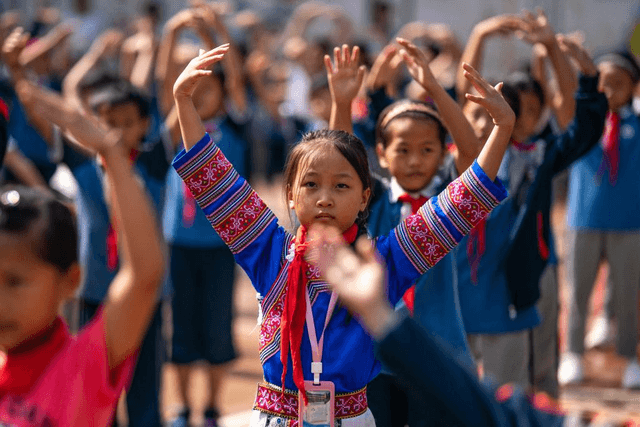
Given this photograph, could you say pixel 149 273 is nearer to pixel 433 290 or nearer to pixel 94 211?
pixel 433 290

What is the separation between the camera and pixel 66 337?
2.02 meters

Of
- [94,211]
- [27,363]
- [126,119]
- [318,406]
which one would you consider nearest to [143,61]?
[126,119]

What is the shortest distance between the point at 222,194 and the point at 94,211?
1994mm

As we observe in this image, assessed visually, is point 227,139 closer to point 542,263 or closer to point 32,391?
point 542,263

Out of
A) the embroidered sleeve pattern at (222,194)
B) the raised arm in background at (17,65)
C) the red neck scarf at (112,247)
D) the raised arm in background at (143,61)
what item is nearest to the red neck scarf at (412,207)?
the embroidered sleeve pattern at (222,194)

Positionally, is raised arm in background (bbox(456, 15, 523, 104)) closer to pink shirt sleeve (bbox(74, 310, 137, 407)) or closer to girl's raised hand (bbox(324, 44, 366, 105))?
girl's raised hand (bbox(324, 44, 366, 105))

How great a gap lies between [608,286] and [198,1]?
3.24 meters

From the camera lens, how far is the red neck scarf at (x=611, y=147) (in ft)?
19.4

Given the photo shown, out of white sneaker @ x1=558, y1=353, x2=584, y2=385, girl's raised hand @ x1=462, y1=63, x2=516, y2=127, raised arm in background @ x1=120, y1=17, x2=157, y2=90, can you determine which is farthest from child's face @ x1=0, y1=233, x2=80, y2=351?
white sneaker @ x1=558, y1=353, x2=584, y2=385

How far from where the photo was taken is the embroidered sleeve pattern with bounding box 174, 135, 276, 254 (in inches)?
103

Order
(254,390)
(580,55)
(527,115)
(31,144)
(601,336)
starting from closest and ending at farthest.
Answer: (580,55)
(527,115)
(254,390)
(601,336)
(31,144)

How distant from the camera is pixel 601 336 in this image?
6.63 meters

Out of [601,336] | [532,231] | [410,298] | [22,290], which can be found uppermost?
[22,290]

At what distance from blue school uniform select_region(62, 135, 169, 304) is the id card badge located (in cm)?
203
